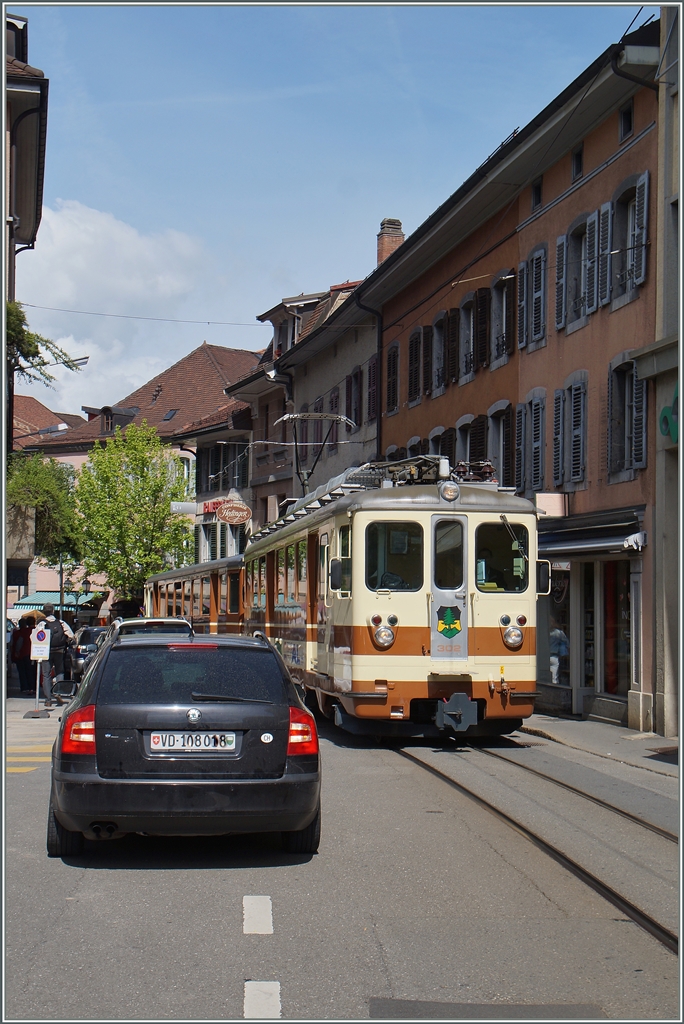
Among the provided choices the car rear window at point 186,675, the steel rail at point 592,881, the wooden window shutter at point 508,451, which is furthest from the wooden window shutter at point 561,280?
the car rear window at point 186,675

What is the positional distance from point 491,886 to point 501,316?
19.4m

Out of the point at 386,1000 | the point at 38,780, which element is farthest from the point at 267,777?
the point at 38,780

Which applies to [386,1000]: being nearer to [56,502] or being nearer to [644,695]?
[644,695]

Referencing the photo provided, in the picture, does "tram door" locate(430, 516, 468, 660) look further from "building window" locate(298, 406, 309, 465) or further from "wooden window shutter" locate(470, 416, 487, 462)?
"building window" locate(298, 406, 309, 465)

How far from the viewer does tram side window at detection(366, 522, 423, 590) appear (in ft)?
47.7

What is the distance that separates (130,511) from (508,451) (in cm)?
3119

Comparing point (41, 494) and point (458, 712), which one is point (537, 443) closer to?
point (458, 712)

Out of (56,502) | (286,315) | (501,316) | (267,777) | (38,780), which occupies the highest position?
(286,315)

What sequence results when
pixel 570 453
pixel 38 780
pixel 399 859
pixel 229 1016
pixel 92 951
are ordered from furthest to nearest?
pixel 570 453, pixel 38 780, pixel 399 859, pixel 92 951, pixel 229 1016

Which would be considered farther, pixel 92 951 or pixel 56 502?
pixel 56 502

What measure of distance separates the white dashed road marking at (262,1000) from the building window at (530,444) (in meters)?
17.9

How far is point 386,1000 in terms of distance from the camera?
495 cm

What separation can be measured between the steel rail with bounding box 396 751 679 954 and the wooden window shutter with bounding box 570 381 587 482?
10.5 m

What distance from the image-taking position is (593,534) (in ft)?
63.2
